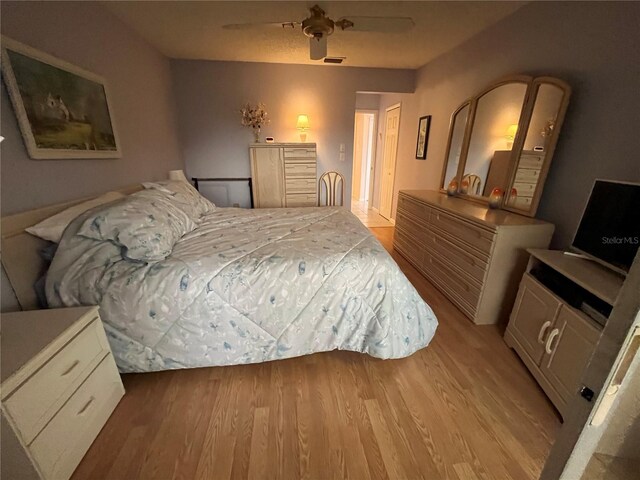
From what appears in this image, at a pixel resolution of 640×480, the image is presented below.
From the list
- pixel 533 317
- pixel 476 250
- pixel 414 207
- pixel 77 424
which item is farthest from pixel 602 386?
Answer: pixel 414 207

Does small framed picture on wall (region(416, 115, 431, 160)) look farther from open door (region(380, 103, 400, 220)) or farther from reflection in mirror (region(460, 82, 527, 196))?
reflection in mirror (region(460, 82, 527, 196))

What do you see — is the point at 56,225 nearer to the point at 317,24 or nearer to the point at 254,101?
the point at 317,24

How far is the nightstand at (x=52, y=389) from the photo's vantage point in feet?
2.95

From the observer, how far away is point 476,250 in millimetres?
1987

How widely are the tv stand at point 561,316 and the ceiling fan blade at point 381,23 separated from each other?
177 cm

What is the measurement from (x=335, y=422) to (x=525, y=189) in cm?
215

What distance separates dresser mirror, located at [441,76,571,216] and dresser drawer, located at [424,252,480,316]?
0.70 metres

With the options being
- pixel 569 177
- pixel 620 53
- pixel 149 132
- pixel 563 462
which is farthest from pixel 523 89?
pixel 149 132

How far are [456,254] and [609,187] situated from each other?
101 centimetres

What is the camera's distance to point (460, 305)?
2207 mm

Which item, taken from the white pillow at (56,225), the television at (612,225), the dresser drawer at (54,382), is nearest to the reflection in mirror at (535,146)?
the television at (612,225)

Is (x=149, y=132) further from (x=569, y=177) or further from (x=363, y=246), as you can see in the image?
(x=569, y=177)

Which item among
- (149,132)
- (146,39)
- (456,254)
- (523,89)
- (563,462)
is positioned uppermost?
(146,39)

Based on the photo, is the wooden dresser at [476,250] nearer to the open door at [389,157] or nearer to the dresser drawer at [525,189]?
the dresser drawer at [525,189]
